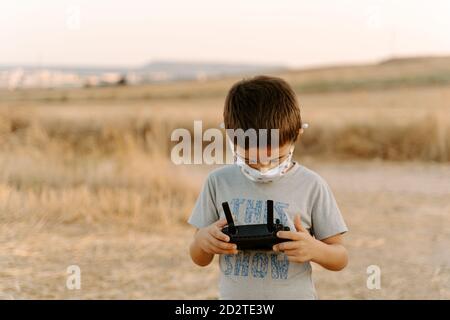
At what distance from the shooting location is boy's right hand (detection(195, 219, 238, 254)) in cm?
181

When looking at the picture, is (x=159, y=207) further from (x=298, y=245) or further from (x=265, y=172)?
(x=298, y=245)

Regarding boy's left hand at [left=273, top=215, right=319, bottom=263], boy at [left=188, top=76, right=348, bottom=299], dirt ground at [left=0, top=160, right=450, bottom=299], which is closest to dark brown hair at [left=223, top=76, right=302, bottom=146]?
boy at [left=188, top=76, right=348, bottom=299]

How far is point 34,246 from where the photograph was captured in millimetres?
4504

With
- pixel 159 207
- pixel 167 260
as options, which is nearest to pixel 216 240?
pixel 167 260

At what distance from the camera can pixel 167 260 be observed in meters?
4.76

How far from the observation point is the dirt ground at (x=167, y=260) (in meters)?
3.98

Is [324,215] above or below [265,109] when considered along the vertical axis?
below

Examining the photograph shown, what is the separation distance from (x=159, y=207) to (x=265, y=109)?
4.27 meters

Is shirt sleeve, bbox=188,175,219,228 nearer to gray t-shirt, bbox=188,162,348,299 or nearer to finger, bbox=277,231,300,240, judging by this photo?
gray t-shirt, bbox=188,162,348,299

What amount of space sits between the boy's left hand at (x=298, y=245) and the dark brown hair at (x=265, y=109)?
23 centimetres

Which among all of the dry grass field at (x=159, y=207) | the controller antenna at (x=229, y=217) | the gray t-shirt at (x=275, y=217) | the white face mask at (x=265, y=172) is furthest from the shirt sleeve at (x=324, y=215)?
the dry grass field at (x=159, y=207)

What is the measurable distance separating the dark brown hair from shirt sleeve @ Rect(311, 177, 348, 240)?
16cm
